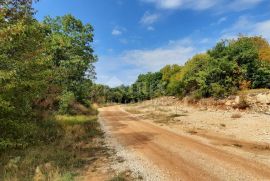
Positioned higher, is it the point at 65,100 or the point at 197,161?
the point at 65,100

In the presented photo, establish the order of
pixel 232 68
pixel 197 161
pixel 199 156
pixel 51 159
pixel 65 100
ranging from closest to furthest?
pixel 197 161, pixel 199 156, pixel 51 159, pixel 65 100, pixel 232 68

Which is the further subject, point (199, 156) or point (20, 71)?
point (199, 156)

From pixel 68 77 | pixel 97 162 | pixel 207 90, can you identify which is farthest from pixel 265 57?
pixel 97 162

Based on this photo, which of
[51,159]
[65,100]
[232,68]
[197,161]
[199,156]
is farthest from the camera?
[232,68]

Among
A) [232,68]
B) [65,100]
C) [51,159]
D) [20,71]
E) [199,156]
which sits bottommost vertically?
[199,156]

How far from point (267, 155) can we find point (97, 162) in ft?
27.4

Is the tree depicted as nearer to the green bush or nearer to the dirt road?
the green bush

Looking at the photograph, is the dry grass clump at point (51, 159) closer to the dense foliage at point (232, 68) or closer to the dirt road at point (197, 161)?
the dirt road at point (197, 161)

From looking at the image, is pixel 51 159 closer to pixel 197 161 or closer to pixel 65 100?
pixel 197 161

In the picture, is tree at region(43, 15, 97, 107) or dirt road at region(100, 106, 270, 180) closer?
dirt road at region(100, 106, 270, 180)

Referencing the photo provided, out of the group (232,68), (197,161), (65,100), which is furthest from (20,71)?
(232,68)

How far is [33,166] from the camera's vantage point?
37.4ft

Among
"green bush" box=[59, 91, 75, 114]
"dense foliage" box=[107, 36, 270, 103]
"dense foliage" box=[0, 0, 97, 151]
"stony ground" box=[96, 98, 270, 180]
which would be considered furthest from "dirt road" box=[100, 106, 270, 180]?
"dense foliage" box=[107, 36, 270, 103]

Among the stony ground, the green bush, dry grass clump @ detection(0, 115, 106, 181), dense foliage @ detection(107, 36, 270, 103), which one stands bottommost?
the stony ground
